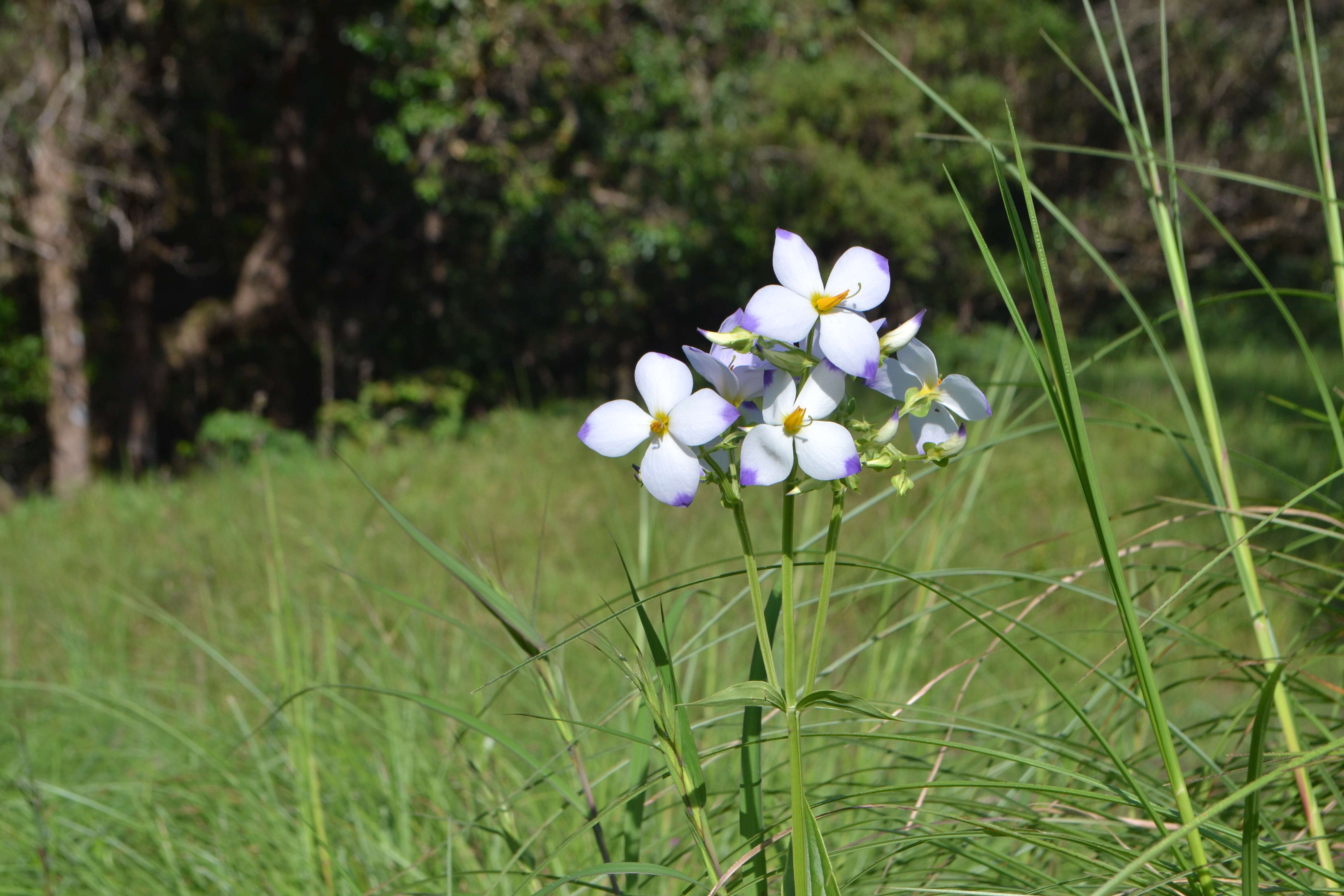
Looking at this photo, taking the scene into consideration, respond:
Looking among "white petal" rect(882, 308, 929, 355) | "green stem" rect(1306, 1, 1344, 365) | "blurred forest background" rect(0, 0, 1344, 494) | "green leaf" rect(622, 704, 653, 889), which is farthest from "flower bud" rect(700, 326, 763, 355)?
"blurred forest background" rect(0, 0, 1344, 494)

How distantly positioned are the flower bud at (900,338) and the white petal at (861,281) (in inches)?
1.0

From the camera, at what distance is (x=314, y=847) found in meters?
1.22

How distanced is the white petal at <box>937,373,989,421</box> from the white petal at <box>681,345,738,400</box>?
14cm

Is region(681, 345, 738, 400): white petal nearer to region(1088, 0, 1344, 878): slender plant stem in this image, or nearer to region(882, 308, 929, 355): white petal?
region(882, 308, 929, 355): white petal

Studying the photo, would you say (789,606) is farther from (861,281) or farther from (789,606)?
(861,281)

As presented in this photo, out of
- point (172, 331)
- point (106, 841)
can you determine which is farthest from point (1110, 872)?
point (172, 331)

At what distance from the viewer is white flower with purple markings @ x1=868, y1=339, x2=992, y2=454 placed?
0.61 meters

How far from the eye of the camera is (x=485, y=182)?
8141 mm

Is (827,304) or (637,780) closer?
(827,304)

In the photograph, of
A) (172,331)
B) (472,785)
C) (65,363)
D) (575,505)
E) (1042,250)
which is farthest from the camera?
(172,331)

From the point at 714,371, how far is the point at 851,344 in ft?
0.29

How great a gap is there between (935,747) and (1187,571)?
410mm

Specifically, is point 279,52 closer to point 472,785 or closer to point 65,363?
point 65,363

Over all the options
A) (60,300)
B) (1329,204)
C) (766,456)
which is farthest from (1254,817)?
(60,300)
